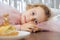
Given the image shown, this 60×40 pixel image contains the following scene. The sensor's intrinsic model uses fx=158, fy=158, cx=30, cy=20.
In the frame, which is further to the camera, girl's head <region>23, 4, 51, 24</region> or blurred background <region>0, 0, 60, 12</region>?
blurred background <region>0, 0, 60, 12</region>

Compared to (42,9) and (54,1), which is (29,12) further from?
(54,1)

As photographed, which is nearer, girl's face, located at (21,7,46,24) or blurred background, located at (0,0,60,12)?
girl's face, located at (21,7,46,24)

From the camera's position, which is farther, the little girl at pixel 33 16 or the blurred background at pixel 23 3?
the blurred background at pixel 23 3

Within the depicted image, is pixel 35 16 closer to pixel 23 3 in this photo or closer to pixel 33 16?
pixel 33 16

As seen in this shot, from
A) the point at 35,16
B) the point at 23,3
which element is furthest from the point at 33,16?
the point at 23,3

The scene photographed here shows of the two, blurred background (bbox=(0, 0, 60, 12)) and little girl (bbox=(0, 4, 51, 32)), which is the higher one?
blurred background (bbox=(0, 0, 60, 12))

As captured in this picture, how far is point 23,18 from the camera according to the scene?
134 cm

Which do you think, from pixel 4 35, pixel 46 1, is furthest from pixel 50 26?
pixel 46 1

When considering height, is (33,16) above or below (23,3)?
below

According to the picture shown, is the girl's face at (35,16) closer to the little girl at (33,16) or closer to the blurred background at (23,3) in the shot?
the little girl at (33,16)

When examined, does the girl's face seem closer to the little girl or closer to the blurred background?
the little girl

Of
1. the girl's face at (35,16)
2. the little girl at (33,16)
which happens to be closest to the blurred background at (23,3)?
the little girl at (33,16)

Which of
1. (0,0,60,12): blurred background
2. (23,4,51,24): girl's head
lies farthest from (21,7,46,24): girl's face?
(0,0,60,12): blurred background

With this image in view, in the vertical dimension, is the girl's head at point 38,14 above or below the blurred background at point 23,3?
below
